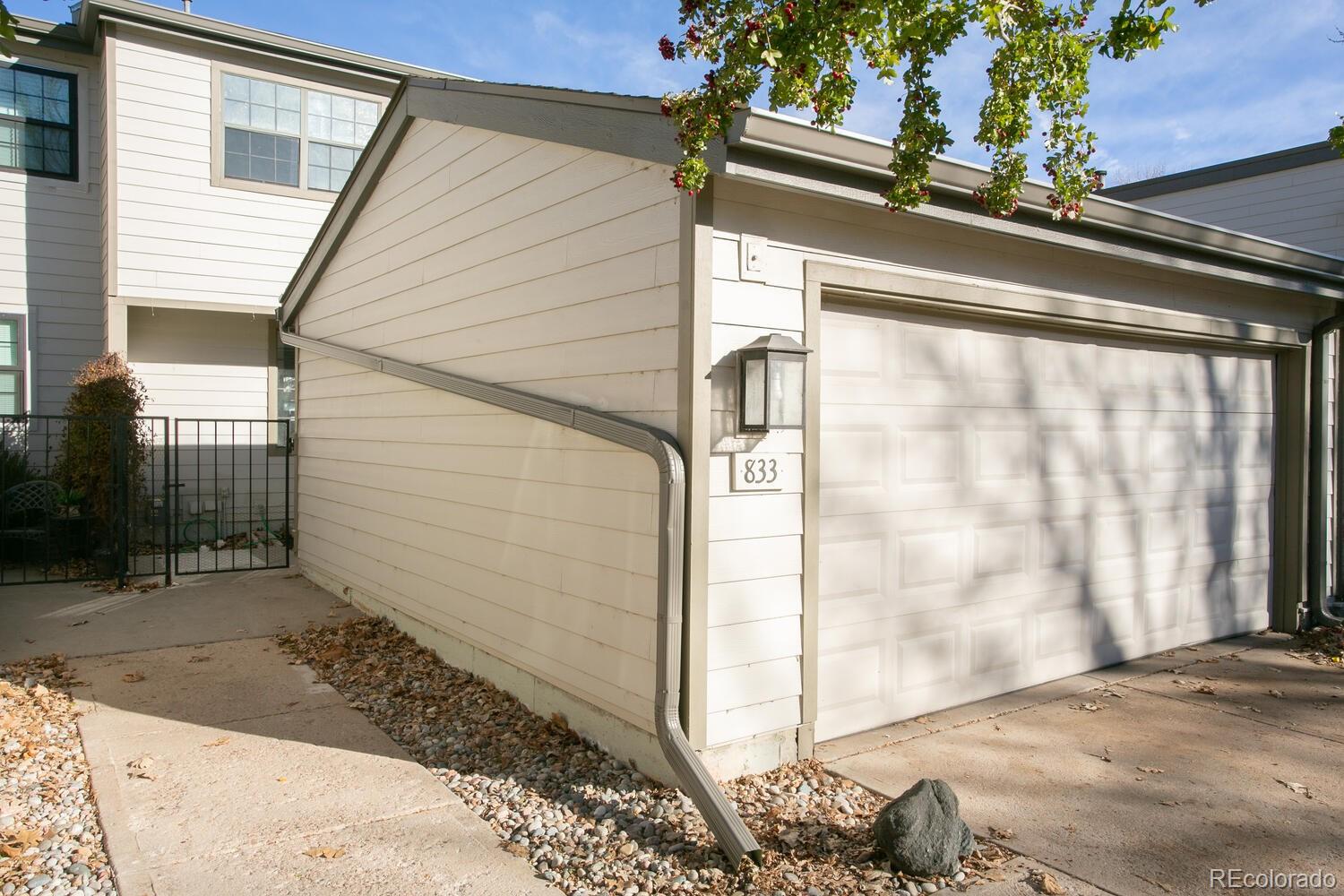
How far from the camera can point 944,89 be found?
3.60 meters

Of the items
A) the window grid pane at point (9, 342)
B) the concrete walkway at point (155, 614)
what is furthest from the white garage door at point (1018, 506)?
the window grid pane at point (9, 342)

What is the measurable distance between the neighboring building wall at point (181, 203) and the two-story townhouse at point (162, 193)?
1cm

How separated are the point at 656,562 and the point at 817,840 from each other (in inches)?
45.7

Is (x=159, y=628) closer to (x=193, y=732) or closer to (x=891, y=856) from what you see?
(x=193, y=732)

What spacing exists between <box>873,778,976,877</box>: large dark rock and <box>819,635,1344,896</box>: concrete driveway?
0.36 meters

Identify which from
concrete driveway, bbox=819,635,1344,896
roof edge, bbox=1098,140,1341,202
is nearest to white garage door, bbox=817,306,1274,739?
concrete driveway, bbox=819,635,1344,896

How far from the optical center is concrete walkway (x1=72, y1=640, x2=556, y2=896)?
299 cm

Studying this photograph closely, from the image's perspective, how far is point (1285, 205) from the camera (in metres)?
11.6

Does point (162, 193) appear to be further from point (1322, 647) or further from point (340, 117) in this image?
point (1322, 647)

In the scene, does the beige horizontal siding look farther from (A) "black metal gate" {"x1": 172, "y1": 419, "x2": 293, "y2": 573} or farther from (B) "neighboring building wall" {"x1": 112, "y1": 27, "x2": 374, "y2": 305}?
(B) "neighboring building wall" {"x1": 112, "y1": 27, "x2": 374, "y2": 305}

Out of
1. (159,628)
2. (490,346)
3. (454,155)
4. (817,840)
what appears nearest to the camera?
(817,840)

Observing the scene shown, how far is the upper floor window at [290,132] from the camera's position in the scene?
9930mm

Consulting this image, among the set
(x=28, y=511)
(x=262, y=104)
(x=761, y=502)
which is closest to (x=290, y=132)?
(x=262, y=104)

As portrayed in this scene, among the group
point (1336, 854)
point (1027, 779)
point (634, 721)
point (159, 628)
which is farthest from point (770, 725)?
point (159, 628)
